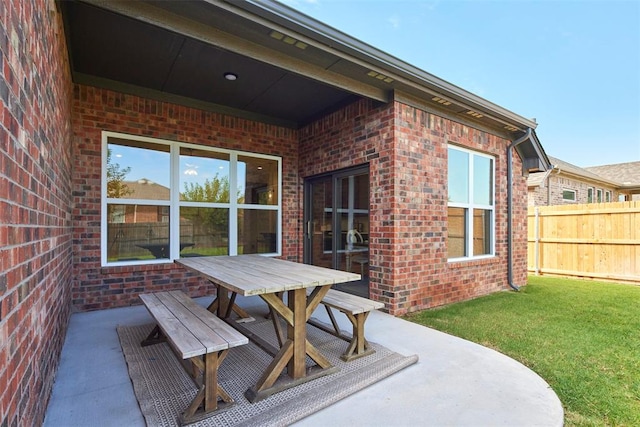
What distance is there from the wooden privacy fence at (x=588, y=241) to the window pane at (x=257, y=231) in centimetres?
686

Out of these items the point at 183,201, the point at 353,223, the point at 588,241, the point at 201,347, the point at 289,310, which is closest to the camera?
the point at 201,347

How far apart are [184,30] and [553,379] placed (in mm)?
4241

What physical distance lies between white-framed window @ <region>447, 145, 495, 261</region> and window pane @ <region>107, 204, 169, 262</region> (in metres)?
4.41

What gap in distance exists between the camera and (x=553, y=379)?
2432 mm

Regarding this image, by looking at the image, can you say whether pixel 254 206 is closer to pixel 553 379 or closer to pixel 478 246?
pixel 478 246

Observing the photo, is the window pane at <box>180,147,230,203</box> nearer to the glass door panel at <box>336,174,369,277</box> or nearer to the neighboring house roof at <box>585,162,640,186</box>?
the glass door panel at <box>336,174,369,277</box>

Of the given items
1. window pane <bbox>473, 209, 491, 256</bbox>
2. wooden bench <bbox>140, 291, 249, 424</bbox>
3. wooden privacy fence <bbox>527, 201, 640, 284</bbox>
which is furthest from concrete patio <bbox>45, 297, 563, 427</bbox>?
wooden privacy fence <bbox>527, 201, 640, 284</bbox>

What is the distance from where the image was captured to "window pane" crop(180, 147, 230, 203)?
192 inches

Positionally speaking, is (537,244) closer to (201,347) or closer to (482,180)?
(482,180)

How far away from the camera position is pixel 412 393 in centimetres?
219

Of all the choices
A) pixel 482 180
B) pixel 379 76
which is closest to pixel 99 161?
pixel 379 76

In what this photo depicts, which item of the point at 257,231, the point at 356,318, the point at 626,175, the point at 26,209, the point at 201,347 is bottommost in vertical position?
the point at 356,318

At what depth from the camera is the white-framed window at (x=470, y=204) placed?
16.5ft

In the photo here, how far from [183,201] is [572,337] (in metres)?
5.30
